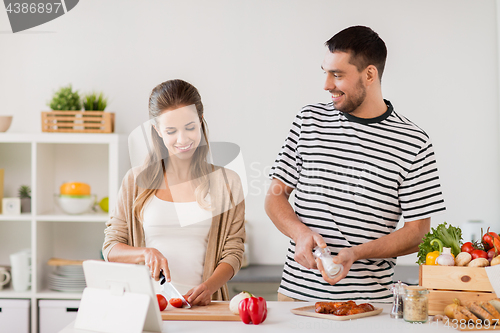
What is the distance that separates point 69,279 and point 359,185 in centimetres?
175

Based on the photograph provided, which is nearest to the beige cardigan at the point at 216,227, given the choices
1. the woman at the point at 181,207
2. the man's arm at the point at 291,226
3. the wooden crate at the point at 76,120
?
the woman at the point at 181,207

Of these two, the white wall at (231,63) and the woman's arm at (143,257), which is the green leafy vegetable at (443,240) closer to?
the woman's arm at (143,257)

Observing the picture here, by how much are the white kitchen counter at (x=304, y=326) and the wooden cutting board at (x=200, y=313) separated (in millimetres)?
18

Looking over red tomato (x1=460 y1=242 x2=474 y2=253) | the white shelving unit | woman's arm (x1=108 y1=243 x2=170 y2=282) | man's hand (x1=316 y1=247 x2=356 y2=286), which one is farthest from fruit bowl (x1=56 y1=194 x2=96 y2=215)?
red tomato (x1=460 y1=242 x2=474 y2=253)

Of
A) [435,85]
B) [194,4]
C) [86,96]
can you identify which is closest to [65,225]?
[86,96]

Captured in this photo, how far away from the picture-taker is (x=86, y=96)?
271 centimetres

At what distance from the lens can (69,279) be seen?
2.60 metres

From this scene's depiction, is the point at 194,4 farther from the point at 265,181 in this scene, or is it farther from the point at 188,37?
the point at 265,181

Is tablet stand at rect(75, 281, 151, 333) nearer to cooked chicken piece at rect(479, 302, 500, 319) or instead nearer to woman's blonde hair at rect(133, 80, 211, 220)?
woman's blonde hair at rect(133, 80, 211, 220)

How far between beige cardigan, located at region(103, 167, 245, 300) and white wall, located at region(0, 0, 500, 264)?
4.15 feet

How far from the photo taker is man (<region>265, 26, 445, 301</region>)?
1.55 m

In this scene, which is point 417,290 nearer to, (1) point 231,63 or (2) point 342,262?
(2) point 342,262

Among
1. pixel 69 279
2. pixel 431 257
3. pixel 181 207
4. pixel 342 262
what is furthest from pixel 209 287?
pixel 69 279

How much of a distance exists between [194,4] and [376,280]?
205 centimetres
